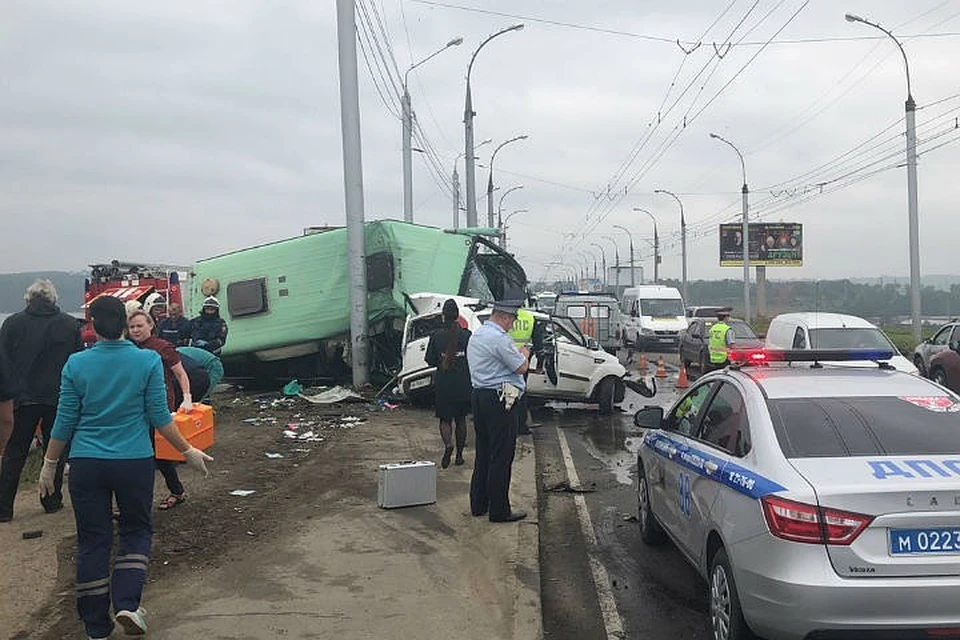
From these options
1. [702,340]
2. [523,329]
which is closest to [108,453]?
[523,329]

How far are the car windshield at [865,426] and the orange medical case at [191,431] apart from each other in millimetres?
4550

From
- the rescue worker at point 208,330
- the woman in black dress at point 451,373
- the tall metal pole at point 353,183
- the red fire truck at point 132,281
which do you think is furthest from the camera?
the red fire truck at point 132,281

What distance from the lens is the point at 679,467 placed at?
557cm

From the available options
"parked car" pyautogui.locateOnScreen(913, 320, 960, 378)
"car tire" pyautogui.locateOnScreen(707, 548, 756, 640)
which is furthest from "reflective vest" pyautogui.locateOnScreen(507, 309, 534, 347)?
"parked car" pyautogui.locateOnScreen(913, 320, 960, 378)

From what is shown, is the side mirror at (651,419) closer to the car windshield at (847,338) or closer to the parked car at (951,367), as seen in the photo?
the parked car at (951,367)

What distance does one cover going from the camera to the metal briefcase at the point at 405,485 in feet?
24.7

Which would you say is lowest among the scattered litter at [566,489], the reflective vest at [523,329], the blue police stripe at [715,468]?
the scattered litter at [566,489]

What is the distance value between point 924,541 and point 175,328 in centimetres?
932

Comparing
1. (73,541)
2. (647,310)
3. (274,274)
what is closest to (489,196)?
(647,310)

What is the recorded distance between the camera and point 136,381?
4.56 metres

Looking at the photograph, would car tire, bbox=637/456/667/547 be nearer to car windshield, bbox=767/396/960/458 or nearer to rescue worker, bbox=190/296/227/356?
car windshield, bbox=767/396/960/458

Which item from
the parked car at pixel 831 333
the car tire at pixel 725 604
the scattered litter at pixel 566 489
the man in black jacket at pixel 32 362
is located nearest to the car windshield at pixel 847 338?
the parked car at pixel 831 333

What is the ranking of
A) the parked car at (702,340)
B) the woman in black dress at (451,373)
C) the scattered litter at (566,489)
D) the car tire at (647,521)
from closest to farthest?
the car tire at (647,521)
the scattered litter at (566,489)
the woman in black dress at (451,373)
the parked car at (702,340)

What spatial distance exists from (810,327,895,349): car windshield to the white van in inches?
→ 627
